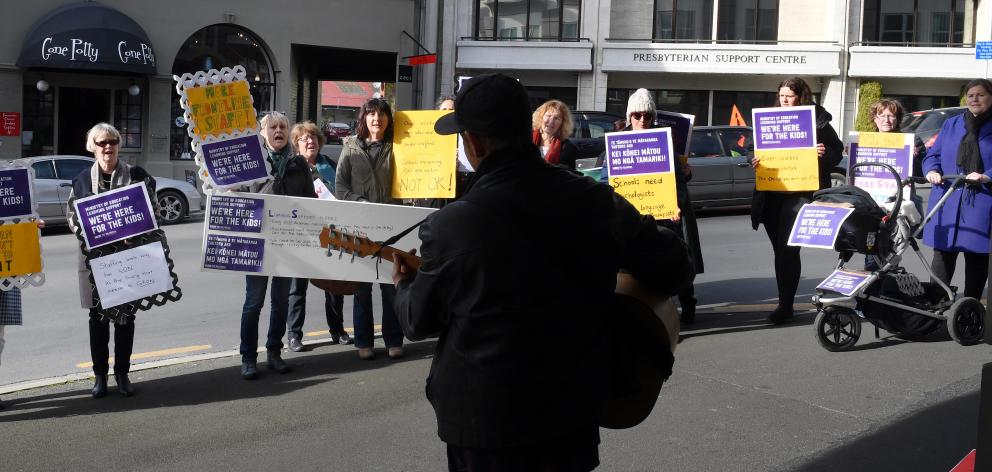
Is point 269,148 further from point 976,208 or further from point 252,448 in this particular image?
point 976,208

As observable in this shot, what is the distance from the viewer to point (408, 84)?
32844 millimetres

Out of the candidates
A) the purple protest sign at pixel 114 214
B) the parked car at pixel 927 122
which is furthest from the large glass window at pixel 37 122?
the purple protest sign at pixel 114 214

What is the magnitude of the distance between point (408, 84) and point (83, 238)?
87.2ft

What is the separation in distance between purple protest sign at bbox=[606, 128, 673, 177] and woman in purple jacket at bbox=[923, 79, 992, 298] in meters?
2.08

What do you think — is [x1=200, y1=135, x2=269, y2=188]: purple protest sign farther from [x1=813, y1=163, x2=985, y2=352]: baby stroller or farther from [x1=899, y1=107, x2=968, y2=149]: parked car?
[x1=899, y1=107, x2=968, y2=149]: parked car

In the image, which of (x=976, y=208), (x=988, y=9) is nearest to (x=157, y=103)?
(x=976, y=208)

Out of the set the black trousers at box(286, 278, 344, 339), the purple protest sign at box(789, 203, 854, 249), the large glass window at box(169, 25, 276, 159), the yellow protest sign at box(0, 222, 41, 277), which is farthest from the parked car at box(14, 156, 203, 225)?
the purple protest sign at box(789, 203, 854, 249)

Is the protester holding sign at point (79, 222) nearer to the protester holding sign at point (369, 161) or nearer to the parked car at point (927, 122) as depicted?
the protester holding sign at point (369, 161)

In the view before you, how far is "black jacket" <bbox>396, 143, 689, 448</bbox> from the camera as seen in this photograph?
2.89 metres

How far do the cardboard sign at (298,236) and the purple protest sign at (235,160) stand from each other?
27cm

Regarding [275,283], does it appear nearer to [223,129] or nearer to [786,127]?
[223,129]

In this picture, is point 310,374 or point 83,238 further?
point 310,374

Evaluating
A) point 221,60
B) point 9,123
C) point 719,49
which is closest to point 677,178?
point 9,123

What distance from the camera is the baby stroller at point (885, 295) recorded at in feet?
25.6
